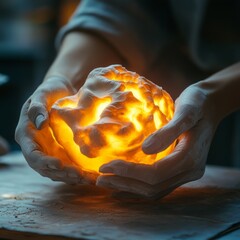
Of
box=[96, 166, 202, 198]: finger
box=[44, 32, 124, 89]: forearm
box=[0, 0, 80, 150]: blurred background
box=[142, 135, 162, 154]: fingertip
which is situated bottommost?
box=[96, 166, 202, 198]: finger

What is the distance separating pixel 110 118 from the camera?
1.20 meters

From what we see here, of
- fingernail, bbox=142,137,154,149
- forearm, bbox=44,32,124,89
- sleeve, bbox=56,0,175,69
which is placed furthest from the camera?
sleeve, bbox=56,0,175,69

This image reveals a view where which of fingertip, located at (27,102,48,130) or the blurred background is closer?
fingertip, located at (27,102,48,130)

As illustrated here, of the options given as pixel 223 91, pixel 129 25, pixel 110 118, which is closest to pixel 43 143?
pixel 110 118

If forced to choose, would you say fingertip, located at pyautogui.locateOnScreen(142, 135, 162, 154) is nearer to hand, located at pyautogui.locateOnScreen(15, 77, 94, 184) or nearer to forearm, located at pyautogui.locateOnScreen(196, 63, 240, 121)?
hand, located at pyautogui.locateOnScreen(15, 77, 94, 184)

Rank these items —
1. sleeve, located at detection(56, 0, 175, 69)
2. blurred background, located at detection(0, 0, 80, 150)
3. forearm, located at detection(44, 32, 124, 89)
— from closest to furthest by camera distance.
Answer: forearm, located at detection(44, 32, 124, 89), sleeve, located at detection(56, 0, 175, 69), blurred background, located at detection(0, 0, 80, 150)

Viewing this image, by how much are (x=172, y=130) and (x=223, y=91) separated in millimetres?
307

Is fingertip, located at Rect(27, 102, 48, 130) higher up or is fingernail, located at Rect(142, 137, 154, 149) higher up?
fingertip, located at Rect(27, 102, 48, 130)

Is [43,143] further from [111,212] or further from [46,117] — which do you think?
[111,212]

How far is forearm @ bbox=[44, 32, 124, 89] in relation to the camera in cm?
165

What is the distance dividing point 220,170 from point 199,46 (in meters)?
0.40

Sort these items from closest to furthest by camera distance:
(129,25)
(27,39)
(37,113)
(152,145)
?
(152,145) → (37,113) → (129,25) → (27,39)

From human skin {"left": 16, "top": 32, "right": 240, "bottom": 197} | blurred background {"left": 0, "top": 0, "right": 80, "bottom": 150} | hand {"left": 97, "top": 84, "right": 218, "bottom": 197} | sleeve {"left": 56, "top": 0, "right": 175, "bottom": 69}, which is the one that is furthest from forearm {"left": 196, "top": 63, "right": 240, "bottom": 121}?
blurred background {"left": 0, "top": 0, "right": 80, "bottom": 150}

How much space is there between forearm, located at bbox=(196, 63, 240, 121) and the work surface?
0.55 ft
